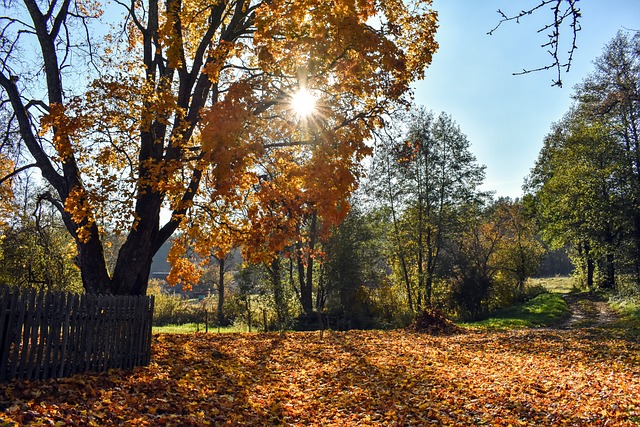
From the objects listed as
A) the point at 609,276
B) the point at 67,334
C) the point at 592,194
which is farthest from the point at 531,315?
the point at 67,334

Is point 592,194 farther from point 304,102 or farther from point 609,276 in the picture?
point 304,102

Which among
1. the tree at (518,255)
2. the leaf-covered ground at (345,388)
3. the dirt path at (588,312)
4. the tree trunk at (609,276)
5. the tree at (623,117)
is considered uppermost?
the tree at (623,117)

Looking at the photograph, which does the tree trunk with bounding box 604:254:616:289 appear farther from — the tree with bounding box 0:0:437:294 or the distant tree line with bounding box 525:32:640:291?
the tree with bounding box 0:0:437:294

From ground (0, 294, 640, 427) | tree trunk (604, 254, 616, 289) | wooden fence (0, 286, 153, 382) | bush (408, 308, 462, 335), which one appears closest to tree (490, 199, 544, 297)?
tree trunk (604, 254, 616, 289)

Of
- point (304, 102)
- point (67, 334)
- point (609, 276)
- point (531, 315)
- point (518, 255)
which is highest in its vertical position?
point (304, 102)

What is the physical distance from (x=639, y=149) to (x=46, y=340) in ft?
108

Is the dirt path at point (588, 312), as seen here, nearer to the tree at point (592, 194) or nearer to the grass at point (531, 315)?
the grass at point (531, 315)

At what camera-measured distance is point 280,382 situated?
909 centimetres

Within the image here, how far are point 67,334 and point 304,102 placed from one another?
7455 millimetres

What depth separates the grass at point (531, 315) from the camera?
20.8 meters

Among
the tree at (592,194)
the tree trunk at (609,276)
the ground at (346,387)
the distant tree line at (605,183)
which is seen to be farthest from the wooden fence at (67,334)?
the tree trunk at (609,276)

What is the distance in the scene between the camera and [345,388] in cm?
877

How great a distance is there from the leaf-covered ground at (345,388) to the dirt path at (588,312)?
7089 mm

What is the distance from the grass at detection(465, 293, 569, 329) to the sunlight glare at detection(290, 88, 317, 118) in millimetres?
14623
